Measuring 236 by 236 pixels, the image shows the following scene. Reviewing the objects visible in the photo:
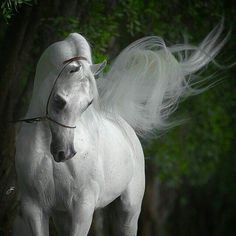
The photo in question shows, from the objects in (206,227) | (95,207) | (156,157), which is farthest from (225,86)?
(206,227)

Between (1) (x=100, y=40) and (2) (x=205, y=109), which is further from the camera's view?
(2) (x=205, y=109)

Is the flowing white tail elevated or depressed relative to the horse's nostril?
depressed

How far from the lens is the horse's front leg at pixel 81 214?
8078 millimetres

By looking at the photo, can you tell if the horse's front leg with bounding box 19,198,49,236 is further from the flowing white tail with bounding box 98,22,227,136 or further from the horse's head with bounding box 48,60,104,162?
the flowing white tail with bounding box 98,22,227,136

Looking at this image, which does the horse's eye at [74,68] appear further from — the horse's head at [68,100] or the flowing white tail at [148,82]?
the flowing white tail at [148,82]

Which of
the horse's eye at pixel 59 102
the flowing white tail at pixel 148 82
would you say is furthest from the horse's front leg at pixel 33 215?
the flowing white tail at pixel 148 82

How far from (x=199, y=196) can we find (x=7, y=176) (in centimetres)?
2467

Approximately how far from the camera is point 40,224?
317 inches

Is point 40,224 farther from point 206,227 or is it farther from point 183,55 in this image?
point 206,227

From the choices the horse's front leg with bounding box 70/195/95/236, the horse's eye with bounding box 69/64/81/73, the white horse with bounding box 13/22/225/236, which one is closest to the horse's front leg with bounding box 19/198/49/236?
the white horse with bounding box 13/22/225/236

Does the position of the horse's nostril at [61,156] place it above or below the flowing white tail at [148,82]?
above

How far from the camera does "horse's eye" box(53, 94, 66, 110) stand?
24.8 ft

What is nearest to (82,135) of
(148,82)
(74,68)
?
(74,68)

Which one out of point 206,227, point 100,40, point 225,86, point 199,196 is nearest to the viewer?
point 100,40
